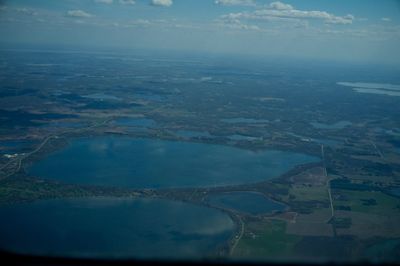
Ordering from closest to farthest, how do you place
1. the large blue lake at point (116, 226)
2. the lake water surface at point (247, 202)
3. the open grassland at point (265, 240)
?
1. the large blue lake at point (116, 226)
2. the open grassland at point (265, 240)
3. the lake water surface at point (247, 202)

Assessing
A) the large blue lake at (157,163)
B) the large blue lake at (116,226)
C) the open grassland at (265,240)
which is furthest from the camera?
the large blue lake at (157,163)

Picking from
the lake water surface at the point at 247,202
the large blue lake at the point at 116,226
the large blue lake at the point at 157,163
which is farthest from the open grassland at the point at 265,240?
the large blue lake at the point at 157,163

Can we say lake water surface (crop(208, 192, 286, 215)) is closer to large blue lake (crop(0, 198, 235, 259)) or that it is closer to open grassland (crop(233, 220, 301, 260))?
large blue lake (crop(0, 198, 235, 259))

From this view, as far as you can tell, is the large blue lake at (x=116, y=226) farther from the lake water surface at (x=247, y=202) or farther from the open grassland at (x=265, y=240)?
the lake water surface at (x=247, y=202)

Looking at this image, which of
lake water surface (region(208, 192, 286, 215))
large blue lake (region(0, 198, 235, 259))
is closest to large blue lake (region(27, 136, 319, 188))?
lake water surface (region(208, 192, 286, 215))

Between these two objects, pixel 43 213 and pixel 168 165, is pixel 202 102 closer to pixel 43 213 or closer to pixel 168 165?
pixel 168 165

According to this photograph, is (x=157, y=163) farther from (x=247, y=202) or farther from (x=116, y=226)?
(x=116, y=226)
